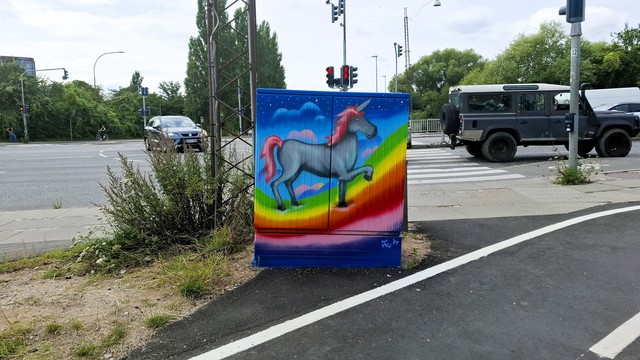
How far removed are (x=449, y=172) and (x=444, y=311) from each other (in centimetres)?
1009

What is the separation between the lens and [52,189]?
11.3 meters

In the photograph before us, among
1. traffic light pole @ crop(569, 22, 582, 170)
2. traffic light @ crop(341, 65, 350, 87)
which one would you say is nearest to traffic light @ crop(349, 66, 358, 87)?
traffic light @ crop(341, 65, 350, 87)

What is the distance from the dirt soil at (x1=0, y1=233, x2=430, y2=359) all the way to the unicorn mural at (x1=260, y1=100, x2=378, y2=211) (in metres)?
1.02

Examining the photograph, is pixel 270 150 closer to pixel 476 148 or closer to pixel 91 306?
pixel 91 306

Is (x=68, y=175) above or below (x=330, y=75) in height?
below

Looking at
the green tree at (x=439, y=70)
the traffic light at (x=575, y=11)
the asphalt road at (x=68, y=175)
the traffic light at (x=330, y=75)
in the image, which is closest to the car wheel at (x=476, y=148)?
the asphalt road at (x=68, y=175)

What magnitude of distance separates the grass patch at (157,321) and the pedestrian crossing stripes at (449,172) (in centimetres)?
862

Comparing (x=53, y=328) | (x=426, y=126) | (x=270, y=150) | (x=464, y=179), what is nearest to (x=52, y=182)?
(x=270, y=150)

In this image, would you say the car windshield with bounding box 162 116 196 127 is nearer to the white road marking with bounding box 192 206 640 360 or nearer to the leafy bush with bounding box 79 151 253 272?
the leafy bush with bounding box 79 151 253 272

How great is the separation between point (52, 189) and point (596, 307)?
11521 mm

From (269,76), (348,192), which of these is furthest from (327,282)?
(269,76)

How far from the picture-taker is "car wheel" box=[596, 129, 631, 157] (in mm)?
15055

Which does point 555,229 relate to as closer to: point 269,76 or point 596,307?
point 596,307

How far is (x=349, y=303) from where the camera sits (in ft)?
12.8
